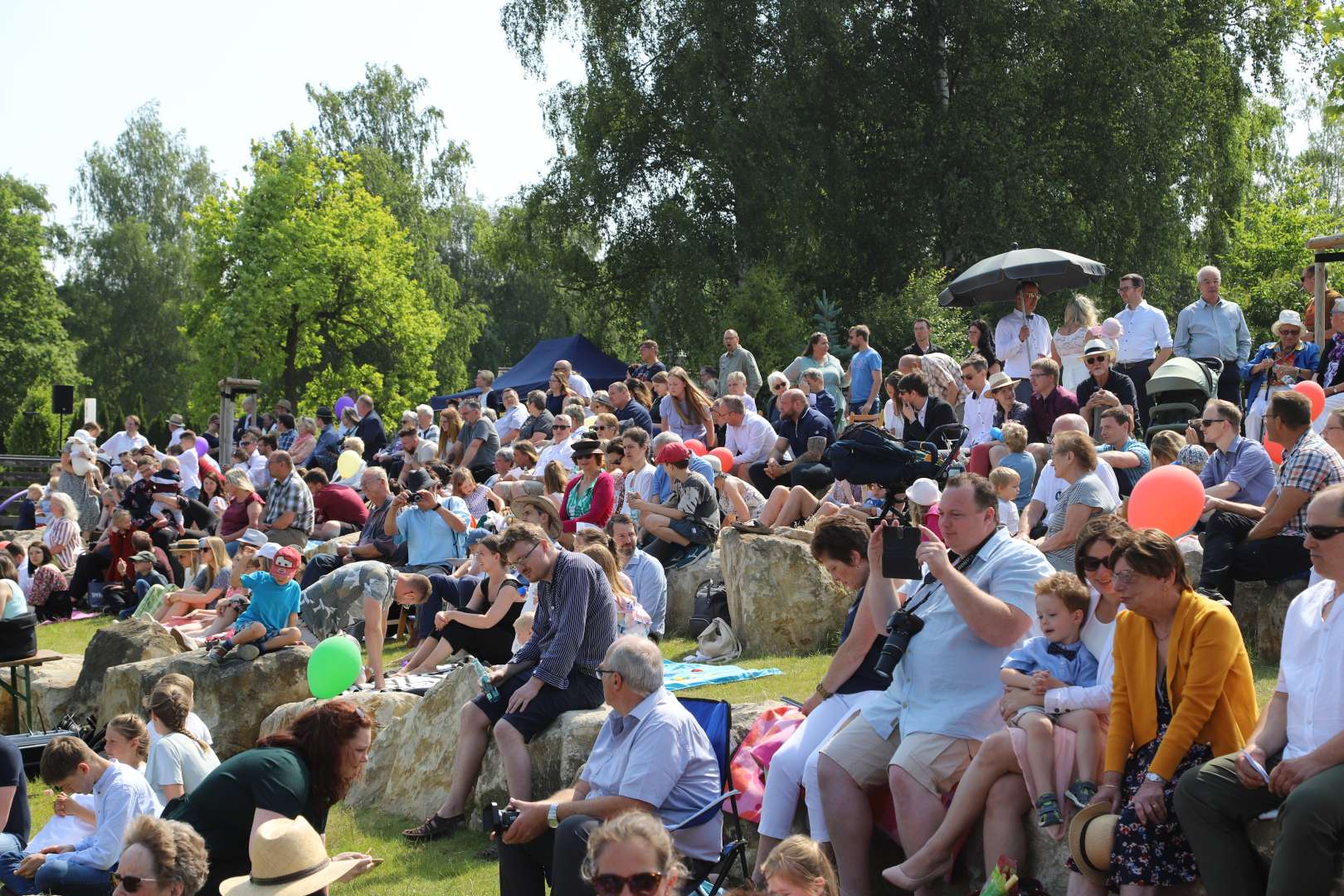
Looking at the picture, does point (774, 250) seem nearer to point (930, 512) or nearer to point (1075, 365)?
point (1075, 365)

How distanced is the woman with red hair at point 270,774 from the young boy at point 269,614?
477 centimetres

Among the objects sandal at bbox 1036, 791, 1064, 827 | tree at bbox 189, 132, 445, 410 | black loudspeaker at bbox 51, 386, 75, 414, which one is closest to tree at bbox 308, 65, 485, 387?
tree at bbox 189, 132, 445, 410

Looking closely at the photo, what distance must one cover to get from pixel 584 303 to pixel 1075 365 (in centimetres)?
1569

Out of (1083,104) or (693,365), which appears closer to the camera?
(1083,104)

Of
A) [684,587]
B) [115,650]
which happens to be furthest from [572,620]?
[115,650]

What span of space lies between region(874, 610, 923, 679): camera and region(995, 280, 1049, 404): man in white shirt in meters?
8.20

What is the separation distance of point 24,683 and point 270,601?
3.66 meters

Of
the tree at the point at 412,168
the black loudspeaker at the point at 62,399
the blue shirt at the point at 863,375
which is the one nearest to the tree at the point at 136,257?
the tree at the point at 412,168

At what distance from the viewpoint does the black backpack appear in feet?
32.6

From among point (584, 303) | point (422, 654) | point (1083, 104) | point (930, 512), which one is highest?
point (1083, 104)

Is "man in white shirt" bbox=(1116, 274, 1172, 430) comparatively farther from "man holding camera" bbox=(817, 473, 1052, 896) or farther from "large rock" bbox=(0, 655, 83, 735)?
"large rock" bbox=(0, 655, 83, 735)

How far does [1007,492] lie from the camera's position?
8.48m

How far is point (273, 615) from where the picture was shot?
31.7 ft

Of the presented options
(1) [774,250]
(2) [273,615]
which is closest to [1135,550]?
(2) [273,615]
